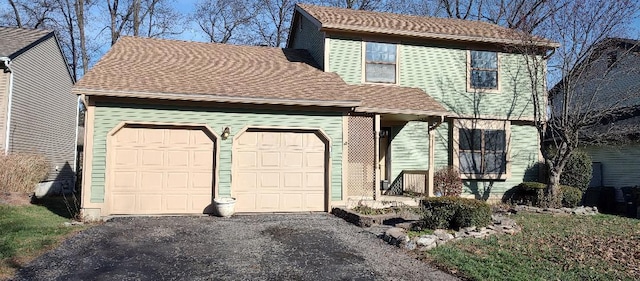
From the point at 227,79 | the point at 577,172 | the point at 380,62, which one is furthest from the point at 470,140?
the point at 227,79

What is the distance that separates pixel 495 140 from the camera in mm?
14938

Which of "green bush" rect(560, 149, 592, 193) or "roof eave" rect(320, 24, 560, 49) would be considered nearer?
"roof eave" rect(320, 24, 560, 49)

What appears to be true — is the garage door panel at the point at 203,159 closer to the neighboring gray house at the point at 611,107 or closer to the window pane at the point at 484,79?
the window pane at the point at 484,79

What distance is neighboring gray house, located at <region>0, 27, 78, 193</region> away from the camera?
15070 millimetres

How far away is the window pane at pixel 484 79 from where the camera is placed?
1497 centimetres

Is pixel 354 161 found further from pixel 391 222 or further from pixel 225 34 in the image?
pixel 225 34

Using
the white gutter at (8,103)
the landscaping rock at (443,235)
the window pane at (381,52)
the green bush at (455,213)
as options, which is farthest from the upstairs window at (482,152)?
the white gutter at (8,103)

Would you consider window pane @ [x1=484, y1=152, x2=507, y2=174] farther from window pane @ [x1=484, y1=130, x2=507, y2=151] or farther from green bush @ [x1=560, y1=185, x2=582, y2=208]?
green bush @ [x1=560, y1=185, x2=582, y2=208]

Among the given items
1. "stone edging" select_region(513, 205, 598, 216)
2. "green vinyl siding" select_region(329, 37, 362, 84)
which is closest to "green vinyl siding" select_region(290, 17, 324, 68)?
"green vinyl siding" select_region(329, 37, 362, 84)

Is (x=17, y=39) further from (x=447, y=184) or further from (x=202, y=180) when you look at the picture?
(x=447, y=184)

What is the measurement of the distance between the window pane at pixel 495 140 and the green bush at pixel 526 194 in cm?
138

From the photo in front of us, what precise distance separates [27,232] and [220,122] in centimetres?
446

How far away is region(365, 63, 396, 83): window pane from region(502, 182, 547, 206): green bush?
5.30 meters

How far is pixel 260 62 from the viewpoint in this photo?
46.8ft
